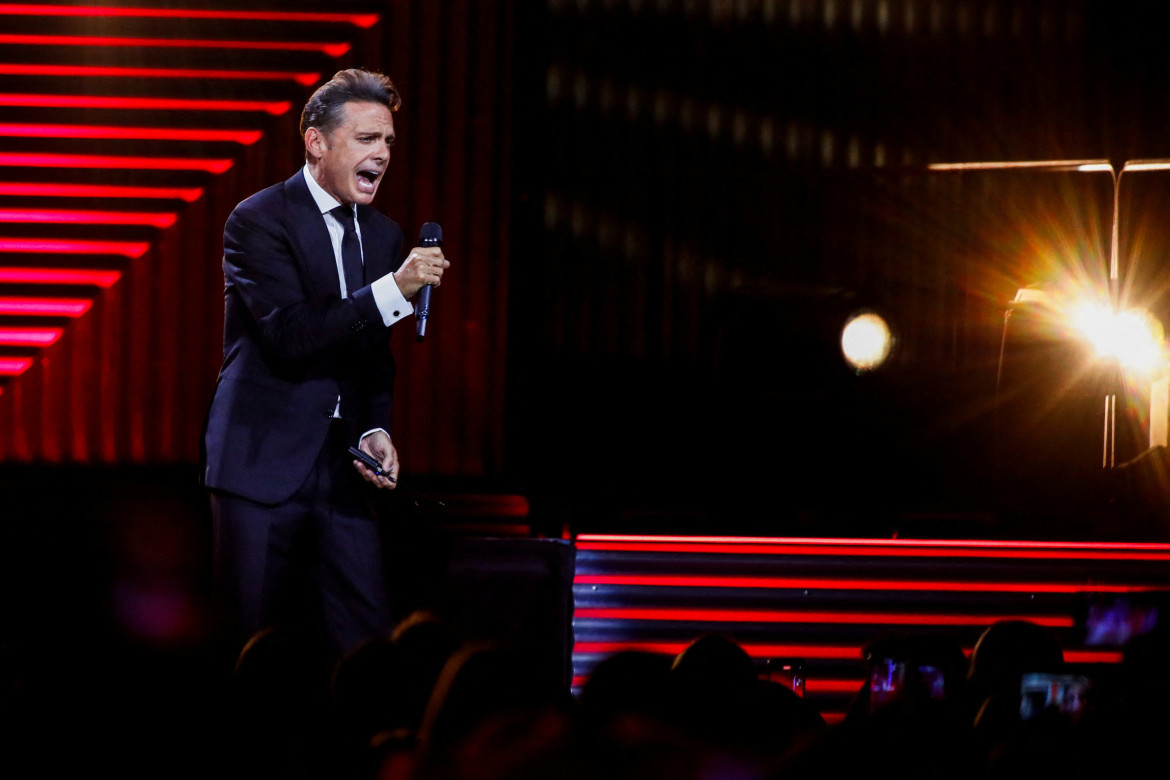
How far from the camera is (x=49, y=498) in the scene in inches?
162

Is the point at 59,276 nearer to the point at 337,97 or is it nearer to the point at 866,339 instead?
the point at 337,97

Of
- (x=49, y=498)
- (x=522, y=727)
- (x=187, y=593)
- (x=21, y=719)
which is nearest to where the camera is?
(x=522, y=727)

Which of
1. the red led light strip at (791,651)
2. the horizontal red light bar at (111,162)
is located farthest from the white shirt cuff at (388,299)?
the horizontal red light bar at (111,162)

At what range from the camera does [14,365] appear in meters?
4.26

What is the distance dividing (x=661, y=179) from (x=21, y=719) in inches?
138

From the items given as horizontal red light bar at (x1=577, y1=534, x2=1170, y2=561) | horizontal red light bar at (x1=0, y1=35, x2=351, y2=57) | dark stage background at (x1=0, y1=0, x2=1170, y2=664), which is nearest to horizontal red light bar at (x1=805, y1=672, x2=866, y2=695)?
horizontal red light bar at (x1=577, y1=534, x2=1170, y2=561)

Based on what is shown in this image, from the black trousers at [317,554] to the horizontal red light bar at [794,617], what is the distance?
2.52 ft

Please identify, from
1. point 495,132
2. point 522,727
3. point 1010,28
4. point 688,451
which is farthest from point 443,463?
point 522,727

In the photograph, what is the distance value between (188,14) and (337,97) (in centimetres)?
213

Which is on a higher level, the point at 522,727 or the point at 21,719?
the point at 522,727

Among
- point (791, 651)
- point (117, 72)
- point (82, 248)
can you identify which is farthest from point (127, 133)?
point (791, 651)

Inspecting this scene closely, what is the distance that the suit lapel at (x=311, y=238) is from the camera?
251 cm

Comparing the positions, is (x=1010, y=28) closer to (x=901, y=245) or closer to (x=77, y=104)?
(x=901, y=245)

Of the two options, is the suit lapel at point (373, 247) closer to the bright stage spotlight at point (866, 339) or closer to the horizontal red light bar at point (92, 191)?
the horizontal red light bar at point (92, 191)
